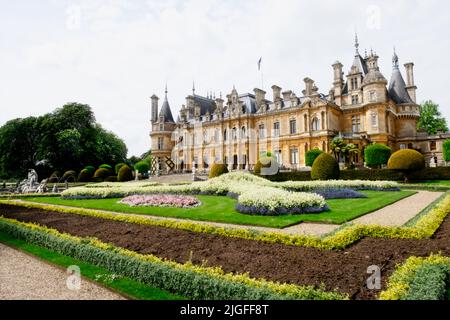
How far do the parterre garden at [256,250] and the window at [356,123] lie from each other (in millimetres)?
27811

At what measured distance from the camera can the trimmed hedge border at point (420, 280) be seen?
3.71 m

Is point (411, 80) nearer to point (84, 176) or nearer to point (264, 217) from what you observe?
point (264, 217)

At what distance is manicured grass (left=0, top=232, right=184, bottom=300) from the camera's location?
4438 mm

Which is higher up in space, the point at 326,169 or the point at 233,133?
the point at 233,133

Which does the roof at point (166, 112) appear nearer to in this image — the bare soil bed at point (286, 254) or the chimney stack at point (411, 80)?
the chimney stack at point (411, 80)

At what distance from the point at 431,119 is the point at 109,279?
59.6 meters

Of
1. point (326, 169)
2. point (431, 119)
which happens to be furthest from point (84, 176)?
point (431, 119)

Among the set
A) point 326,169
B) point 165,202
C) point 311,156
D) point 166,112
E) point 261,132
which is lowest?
point 165,202

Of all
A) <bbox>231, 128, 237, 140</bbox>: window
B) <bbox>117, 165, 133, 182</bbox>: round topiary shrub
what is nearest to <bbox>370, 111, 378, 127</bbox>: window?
<bbox>231, 128, 237, 140</bbox>: window

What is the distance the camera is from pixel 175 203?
13.7 metres

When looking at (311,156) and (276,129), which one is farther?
(276,129)

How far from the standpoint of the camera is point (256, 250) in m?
6.17

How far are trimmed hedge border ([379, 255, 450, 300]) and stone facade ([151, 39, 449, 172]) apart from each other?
3130cm
